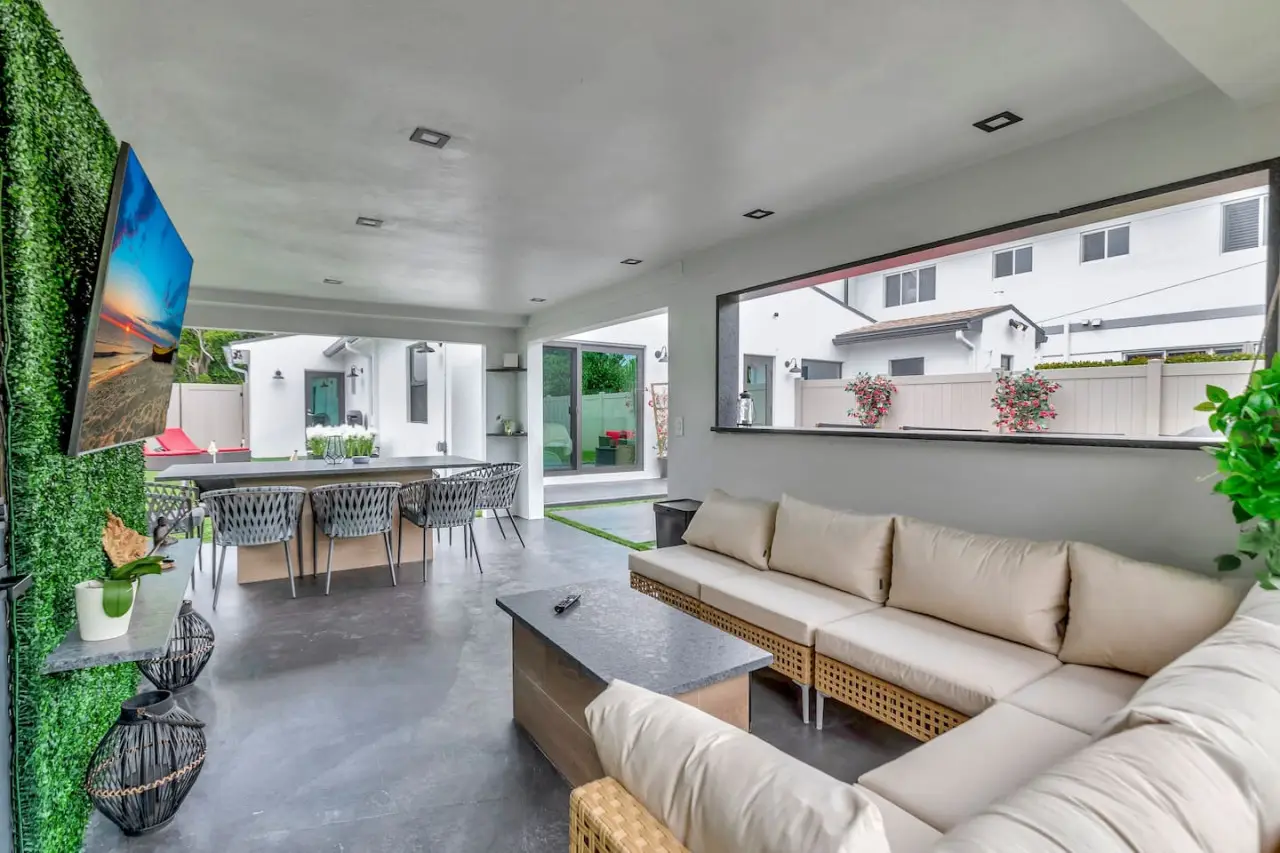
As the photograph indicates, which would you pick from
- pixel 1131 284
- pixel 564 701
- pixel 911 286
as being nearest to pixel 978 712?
pixel 564 701

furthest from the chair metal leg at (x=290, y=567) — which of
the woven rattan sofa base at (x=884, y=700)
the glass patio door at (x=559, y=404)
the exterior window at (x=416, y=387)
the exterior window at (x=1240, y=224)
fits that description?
the exterior window at (x=1240, y=224)

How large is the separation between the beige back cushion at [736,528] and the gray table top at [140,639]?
2.62 meters

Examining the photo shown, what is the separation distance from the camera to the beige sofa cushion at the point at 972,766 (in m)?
1.41

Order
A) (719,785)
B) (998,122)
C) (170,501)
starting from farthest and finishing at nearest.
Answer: (170,501)
(998,122)
(719,785)

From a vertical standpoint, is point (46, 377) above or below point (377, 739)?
above

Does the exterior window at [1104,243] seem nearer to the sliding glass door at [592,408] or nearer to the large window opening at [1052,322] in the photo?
the large window opening at [1052,322]

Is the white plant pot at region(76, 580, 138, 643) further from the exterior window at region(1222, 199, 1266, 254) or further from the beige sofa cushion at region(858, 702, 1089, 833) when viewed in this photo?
the exterior window at region(1222, 199, 1266, 254)

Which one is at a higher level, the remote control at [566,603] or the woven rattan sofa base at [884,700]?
the remote control at [566,603]

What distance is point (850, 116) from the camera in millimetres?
2518

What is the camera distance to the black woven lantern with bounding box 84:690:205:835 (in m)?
1.85

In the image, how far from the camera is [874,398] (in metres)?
4.57

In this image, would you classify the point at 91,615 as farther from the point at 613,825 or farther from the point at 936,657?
the point at 936,657

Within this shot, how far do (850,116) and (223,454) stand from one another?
12.1 meters

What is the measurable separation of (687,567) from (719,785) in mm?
2527
